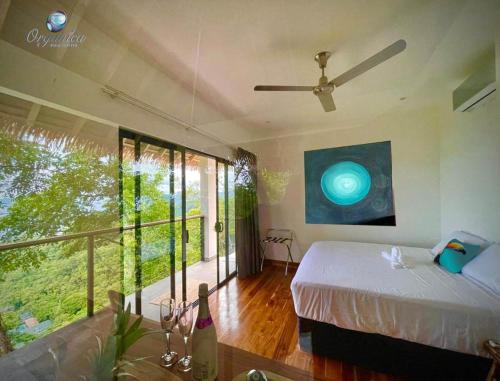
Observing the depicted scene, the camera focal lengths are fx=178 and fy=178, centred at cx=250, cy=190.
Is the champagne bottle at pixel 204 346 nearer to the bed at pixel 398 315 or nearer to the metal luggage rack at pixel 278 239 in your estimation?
the bed at pixel 398 315

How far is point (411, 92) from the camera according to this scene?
6.03 ft

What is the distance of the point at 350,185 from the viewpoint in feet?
8.49

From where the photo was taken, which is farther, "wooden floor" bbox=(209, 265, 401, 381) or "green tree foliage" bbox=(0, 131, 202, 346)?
"wooden floor" bbox=(209, 265, 401, 381)

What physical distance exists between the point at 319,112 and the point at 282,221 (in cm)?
168

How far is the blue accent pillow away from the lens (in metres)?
1.39

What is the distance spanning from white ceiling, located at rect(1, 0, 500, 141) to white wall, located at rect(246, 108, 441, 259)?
576mm

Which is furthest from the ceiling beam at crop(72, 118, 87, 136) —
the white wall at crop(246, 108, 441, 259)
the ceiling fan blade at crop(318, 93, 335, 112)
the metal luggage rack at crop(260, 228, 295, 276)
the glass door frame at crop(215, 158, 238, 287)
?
the metal luggage rack at crop(260, 228, 295, 276)

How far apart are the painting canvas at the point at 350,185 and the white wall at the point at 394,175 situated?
0.26 ft

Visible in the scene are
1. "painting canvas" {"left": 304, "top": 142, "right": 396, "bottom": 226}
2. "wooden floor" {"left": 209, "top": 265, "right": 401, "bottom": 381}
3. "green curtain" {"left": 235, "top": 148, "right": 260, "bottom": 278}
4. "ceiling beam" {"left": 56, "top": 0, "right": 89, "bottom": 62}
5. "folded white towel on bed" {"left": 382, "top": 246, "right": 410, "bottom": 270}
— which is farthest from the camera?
"green curtain" {"left": 235, "top": 148, "right": 260, "bottom": 278}

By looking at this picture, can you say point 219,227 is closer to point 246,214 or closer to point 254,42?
point 246,214

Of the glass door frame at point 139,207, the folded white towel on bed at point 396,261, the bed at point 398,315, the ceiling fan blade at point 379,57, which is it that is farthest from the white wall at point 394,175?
the ceiling fan blade at point 379,57

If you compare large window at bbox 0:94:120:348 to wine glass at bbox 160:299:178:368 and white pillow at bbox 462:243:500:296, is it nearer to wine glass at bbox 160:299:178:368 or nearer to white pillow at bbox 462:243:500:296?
wine glass at bbox 160:299:178:368

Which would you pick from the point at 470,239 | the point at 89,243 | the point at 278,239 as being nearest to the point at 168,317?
the point at 89,243

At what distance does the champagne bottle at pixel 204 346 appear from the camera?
51 centimetres
